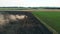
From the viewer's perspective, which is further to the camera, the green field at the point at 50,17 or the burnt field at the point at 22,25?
the green field at the point at 50,17

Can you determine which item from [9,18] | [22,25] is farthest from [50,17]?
[9,18]

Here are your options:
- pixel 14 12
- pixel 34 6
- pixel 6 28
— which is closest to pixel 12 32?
pixel 6 28

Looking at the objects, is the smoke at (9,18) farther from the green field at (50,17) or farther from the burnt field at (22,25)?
the green field at (50,17)

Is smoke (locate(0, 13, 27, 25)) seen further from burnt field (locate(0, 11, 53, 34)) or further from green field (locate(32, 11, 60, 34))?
green field (locate(32, 11, 60, 34))

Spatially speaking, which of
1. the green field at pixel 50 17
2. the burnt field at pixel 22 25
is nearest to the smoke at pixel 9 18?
the burnt field at pixel 22 25

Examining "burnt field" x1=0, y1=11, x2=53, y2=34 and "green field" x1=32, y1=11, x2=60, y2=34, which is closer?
"burnt field" x1=0, y1=11, x2=53, y2=34

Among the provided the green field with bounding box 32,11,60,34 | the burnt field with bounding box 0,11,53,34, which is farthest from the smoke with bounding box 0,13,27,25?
the green field with bounding box 32,11,60,34
